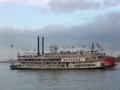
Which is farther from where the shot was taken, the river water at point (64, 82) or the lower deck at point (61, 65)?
the lower deck at point (61, 65)

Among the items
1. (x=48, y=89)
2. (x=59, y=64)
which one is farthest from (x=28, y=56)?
(x=48, y=89)

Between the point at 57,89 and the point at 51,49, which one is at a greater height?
the point at 51,49

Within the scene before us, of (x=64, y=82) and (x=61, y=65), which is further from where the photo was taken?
(x=61, y=65)

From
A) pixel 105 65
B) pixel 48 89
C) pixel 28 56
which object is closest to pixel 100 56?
pixel 105 65

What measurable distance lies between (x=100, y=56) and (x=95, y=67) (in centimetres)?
660

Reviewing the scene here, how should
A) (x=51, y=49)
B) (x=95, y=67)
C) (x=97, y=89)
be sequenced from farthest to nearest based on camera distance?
1. (x=51, y=49)
2. (x=95, y=67)
3. (x=97, y=89)

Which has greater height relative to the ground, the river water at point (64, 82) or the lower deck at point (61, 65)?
the lower deck at point (61, 65)

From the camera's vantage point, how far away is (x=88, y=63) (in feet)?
439

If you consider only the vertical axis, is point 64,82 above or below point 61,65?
below

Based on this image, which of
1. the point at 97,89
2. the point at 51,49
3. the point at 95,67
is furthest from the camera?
the point at 51,49

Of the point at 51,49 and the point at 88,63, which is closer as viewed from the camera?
the point at 88,63

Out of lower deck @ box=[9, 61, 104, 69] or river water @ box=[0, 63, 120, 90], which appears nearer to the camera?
river water @ box=[0, 63, 120, 90]

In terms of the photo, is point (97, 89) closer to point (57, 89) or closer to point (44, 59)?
point (57, 89)

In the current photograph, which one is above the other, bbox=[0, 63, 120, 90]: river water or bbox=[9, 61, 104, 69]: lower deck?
bbox=[9, 61, 104, 69]: lower deck
